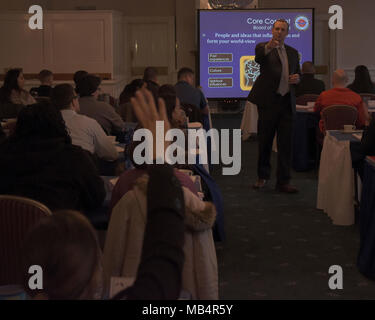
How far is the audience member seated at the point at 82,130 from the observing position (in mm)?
4797

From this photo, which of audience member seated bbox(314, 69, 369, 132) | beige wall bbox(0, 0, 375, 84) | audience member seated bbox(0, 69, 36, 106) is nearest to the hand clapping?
audience member seated bbox(314, 69, 369, 132)

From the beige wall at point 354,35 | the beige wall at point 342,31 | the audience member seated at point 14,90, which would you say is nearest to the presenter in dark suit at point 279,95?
the audience member seated at point 14,90

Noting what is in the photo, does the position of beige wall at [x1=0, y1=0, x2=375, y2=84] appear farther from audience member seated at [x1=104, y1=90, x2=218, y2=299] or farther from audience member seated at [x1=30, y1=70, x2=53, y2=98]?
audience member seated at [x1=104, y1=90, x2=218, y2=299]

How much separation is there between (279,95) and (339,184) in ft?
5.00

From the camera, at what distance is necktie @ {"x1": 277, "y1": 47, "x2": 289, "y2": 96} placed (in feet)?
22.4

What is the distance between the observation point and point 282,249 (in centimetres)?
501

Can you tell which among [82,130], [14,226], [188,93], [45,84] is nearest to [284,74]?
[188,93]

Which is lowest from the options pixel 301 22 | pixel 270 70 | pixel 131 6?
pixel 270 70

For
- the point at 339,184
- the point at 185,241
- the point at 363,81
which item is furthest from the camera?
the point at 363,81

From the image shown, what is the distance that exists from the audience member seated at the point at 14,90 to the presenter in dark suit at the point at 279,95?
284 cm

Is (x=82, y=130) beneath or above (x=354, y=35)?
beneath

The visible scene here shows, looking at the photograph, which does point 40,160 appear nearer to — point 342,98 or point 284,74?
point 284,74

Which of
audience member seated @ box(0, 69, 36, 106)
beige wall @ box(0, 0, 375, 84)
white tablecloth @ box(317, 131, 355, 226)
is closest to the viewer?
white tablecloth @ box(317, 131, 355, 226)

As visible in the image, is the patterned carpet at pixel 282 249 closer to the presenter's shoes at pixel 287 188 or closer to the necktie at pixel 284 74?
the presenter's shoes at pixel 287 188
